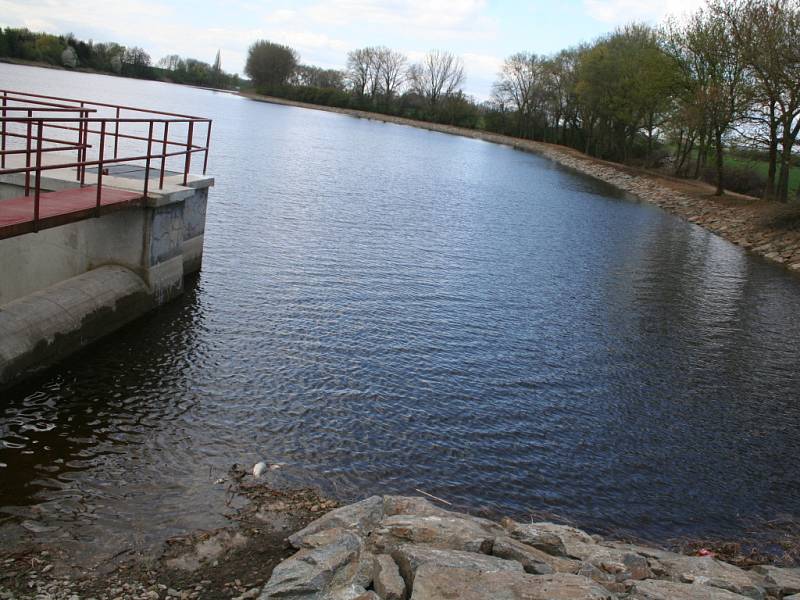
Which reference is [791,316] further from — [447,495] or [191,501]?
[191,501]

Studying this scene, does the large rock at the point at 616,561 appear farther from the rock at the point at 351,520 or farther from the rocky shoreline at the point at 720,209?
the rocky shoreline at the point at 720,209

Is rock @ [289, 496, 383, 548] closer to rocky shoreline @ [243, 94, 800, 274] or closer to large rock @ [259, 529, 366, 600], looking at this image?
large rock @ [259, 529, 366, 600]

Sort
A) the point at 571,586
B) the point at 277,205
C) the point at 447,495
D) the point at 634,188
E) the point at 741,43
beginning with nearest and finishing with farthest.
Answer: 1. the point at 571,586
2. the point at 447,495
3. the point at 277,205
4. the point at 741,43
5. the point at 634,188

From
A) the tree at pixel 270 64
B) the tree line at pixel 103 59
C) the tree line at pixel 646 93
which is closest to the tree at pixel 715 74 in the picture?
the tree line at pixel 646 93

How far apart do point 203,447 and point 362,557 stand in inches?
145

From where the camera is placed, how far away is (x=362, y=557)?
606cm

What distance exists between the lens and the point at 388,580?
5.49 m

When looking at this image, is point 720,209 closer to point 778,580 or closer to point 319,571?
point 778,580

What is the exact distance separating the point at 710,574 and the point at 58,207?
10373 millimetres

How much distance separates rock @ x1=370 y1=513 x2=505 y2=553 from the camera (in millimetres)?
6348

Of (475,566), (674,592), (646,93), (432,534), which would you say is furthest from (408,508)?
(646,93)

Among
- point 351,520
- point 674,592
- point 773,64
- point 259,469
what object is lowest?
point 259,469

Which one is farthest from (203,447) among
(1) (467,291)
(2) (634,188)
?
(2) (634,188)

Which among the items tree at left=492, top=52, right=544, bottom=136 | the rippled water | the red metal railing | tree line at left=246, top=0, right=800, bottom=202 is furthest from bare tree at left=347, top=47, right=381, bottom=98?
the rippled water
